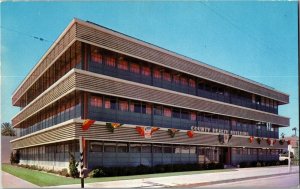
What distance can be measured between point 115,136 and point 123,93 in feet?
10.9

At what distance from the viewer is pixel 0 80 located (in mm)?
23844

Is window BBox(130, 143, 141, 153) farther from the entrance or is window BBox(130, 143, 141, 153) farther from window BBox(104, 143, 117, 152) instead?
the entrance

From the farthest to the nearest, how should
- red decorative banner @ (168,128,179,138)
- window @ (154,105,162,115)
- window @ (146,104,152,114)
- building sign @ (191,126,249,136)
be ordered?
building sign @ (191,126,249,136)
red decorative banner @ (168,128,179,138)
window @ (154,105,162,115)
window @ (146,104,152,114)

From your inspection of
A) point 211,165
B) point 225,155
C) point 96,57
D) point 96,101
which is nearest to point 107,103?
point 96,101

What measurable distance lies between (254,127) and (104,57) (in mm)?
27228

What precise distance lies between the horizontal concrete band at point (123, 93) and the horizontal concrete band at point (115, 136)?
7.81 ft

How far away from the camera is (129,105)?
2978 cm

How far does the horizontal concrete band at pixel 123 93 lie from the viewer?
2594cm

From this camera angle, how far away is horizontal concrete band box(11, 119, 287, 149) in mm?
25719

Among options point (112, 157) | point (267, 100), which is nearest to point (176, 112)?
point (112, 157)

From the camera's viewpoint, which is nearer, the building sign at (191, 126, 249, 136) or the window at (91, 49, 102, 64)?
the window at (91, 49, 102, 64)

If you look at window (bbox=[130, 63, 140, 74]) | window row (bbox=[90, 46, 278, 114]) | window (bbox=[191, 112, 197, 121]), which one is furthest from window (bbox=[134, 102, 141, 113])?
window (bbox=[191, 112, 197, 121])

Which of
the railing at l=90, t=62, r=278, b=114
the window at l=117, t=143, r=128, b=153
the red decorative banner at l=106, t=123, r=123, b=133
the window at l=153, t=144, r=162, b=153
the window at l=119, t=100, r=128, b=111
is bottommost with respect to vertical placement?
the window at l=153, t=144, r=162, b=153

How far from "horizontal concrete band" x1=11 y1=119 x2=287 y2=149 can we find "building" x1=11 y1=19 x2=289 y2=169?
0.07 meters
